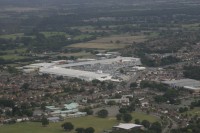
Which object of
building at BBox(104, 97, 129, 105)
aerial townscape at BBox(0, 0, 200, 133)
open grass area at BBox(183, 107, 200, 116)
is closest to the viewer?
aerial townscape at BBox(0, 0, 200, 133)

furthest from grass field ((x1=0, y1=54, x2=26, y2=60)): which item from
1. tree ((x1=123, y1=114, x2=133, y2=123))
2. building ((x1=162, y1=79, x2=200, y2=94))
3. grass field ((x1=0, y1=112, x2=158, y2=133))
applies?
tree ((x1=123, y1=114, x2=133, y2=123))

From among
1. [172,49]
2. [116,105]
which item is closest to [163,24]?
[172,49]

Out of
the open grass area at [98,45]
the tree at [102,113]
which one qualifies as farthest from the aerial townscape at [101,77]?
the open grass area at [98,45]

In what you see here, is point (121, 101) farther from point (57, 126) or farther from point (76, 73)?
point (76, 73)

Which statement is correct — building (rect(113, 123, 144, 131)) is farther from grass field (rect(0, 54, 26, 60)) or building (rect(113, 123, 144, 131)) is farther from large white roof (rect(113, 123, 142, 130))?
grass field (rect(0, 54, 26, 60))

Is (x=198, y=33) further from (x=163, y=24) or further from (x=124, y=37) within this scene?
Result: (x=163, y=24)

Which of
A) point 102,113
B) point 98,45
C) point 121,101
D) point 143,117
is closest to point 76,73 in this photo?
point 121,101

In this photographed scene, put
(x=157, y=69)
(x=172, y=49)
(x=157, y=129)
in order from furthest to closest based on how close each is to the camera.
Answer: (x=172, y=49), (x=157, y=69), (x=157, y=129)

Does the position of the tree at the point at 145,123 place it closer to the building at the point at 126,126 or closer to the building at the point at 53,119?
the building at the point at 126,126
